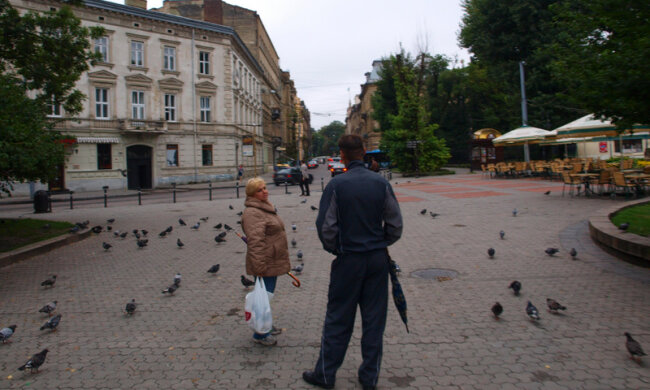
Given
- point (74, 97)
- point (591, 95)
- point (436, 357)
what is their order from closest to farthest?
point (436, 357) < point (591, 95) < point (74, 97)

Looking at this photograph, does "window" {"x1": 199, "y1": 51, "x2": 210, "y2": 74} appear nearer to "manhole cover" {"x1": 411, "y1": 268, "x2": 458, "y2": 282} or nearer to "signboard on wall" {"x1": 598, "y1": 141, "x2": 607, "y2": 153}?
"signboard on wall" {"x1": 598, "y1": 141, "x2": 607, "y2": 153}

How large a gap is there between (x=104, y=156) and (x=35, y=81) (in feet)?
82.1

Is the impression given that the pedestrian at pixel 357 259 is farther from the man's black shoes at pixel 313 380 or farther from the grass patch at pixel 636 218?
the grass patch at pixel 636 218

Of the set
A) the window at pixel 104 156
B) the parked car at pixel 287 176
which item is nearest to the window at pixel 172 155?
the window at pixel 104 156

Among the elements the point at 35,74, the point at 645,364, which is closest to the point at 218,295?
the point at 645,364

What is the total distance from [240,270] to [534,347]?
495 centimetres

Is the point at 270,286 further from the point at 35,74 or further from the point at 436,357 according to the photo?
the point at 35,74

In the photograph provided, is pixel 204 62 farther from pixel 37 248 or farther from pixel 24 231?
pixel 37 248

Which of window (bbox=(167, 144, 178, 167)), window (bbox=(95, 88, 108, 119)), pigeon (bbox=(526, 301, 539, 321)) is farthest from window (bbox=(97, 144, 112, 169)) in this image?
pigeon (bbox=(526, 301, 539, 321))

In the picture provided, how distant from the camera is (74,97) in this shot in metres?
12.6

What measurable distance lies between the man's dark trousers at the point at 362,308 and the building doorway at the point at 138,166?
35705mm

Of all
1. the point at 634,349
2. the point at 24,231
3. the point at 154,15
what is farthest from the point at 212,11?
the point at 634,349

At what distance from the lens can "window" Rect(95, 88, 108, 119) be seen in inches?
1359

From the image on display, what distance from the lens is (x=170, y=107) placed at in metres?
38.4
